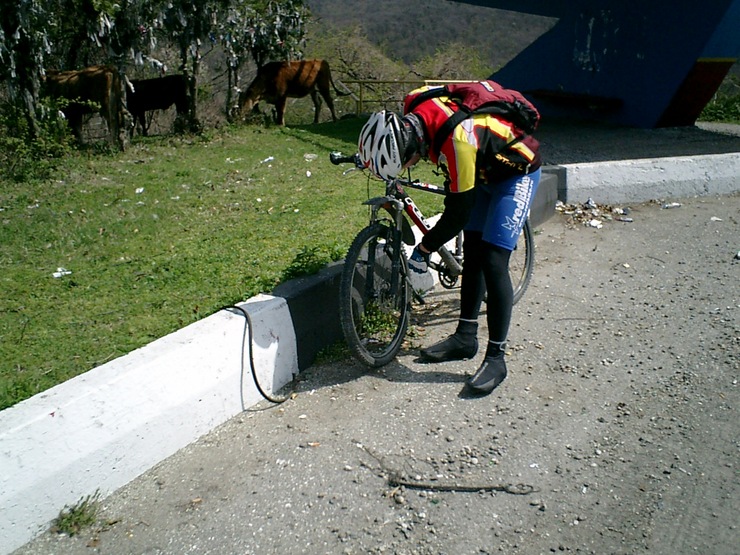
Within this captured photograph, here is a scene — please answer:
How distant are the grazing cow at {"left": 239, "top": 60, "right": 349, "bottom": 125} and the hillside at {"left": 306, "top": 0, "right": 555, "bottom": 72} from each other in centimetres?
1055

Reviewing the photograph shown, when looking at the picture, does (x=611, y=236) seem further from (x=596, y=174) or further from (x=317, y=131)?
(x=317, y=131)

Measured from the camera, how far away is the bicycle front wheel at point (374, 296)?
4.09 metres

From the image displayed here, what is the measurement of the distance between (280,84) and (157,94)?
83.9 inches

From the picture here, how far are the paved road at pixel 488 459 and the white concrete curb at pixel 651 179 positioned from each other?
9.64 feet

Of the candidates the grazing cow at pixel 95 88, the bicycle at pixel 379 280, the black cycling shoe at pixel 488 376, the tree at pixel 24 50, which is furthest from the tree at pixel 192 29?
the black cycling shoe at pixel 488 376

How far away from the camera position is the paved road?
9.79ft

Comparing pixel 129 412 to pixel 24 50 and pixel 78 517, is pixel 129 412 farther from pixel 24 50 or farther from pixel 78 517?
pixel 24 50

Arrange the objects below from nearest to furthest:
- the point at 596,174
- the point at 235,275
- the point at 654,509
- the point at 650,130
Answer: the point at 654,509 < the point at 235,275 < the point at 596,174 < the point at 650,130

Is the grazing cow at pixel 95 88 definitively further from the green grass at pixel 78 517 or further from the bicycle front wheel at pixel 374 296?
the green grass at pixel 78 517

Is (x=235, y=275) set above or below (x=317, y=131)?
above

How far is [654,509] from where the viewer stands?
10.2 feet

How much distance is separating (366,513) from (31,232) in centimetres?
395

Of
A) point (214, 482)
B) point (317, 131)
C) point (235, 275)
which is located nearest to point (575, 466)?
point (214, 482)

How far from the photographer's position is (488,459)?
11.5ft
